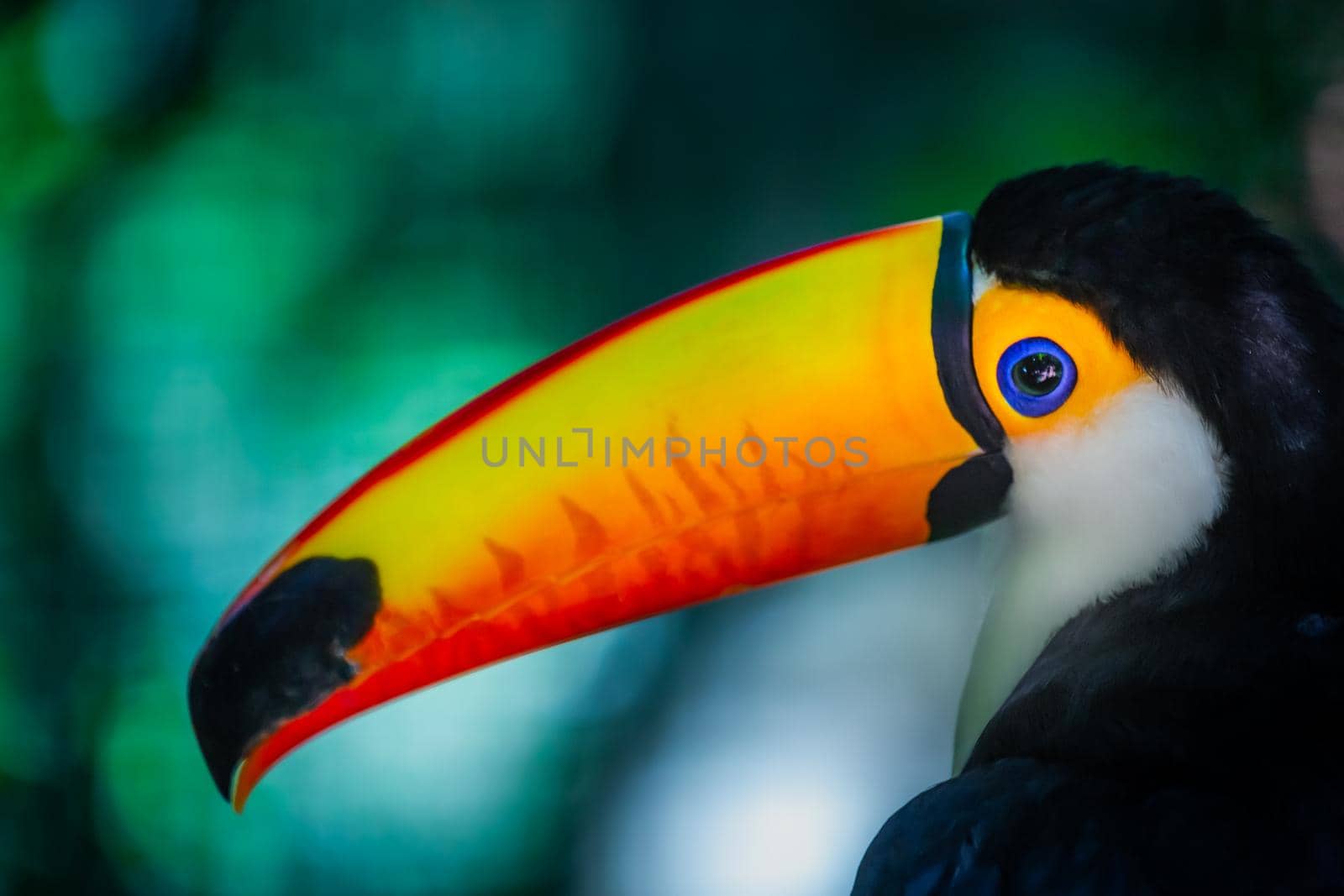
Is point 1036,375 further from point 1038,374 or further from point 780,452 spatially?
point 780,452

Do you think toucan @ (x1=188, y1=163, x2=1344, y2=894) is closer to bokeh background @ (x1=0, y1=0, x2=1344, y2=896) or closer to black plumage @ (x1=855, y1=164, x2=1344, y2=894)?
black plumage @ (x1=855, y1=164, x2=1344, y2=894)

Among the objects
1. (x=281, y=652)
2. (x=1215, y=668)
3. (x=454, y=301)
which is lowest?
(x=1215, y=668)

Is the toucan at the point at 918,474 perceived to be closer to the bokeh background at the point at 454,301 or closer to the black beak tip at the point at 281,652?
the black beak tip at the point at 281,652

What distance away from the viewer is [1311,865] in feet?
2.21

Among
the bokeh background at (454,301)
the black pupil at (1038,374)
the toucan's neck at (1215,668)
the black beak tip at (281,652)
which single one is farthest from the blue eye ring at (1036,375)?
the bokeh background at (454,301)

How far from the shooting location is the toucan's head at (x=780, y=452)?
35.7 inches

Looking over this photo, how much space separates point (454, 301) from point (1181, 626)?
156cm

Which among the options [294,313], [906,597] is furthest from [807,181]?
[294,313]

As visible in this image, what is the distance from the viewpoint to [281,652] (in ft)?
3.02

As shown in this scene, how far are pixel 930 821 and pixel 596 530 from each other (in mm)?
343

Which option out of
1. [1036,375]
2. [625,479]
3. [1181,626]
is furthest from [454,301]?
[1181,626]

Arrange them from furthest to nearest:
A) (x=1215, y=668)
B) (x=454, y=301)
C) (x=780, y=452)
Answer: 1. (x=454, y=301)
2. (x=780, y=452)
3. (x=1215, y=668)

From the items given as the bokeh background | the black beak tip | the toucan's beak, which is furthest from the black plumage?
the bokeh background

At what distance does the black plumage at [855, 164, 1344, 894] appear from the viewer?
0.73 metres
